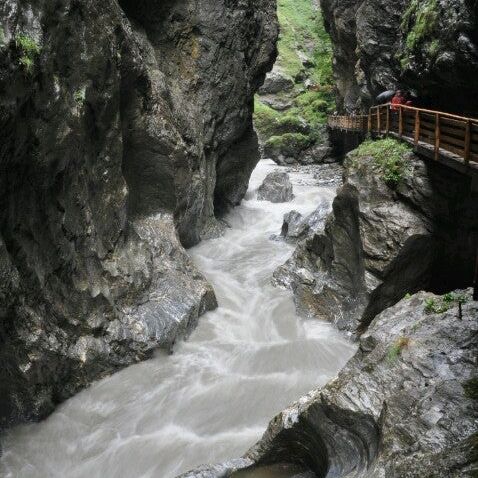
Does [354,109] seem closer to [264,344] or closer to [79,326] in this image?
[264,344]

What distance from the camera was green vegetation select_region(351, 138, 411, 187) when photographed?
479 inches

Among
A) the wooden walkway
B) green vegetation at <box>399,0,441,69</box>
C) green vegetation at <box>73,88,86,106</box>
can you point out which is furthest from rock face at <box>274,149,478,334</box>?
green vegetation at <box>73,88,86,106</box>

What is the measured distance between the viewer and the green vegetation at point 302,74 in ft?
126

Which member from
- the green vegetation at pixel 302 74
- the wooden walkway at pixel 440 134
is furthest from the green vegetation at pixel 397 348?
the green vegetation at pixel 302 74

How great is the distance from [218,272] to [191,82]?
7390mm

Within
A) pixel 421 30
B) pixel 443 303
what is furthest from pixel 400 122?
pixel 443 303

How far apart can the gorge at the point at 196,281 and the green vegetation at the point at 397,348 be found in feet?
0.10

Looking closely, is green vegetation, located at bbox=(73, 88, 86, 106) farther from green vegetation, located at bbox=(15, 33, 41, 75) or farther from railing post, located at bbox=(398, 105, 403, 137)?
railing post, located at bbox=(398, 105, 403, 137)

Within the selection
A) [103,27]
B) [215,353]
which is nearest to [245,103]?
[103,27]

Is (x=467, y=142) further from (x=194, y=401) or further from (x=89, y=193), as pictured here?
(x=89, y=193)

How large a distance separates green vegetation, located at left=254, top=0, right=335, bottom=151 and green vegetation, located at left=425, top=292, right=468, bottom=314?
102 feet

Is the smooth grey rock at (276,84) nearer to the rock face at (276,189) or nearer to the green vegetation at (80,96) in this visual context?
the rock face at (276,189)

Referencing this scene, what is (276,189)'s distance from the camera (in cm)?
2667

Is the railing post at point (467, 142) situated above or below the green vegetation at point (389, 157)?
above
